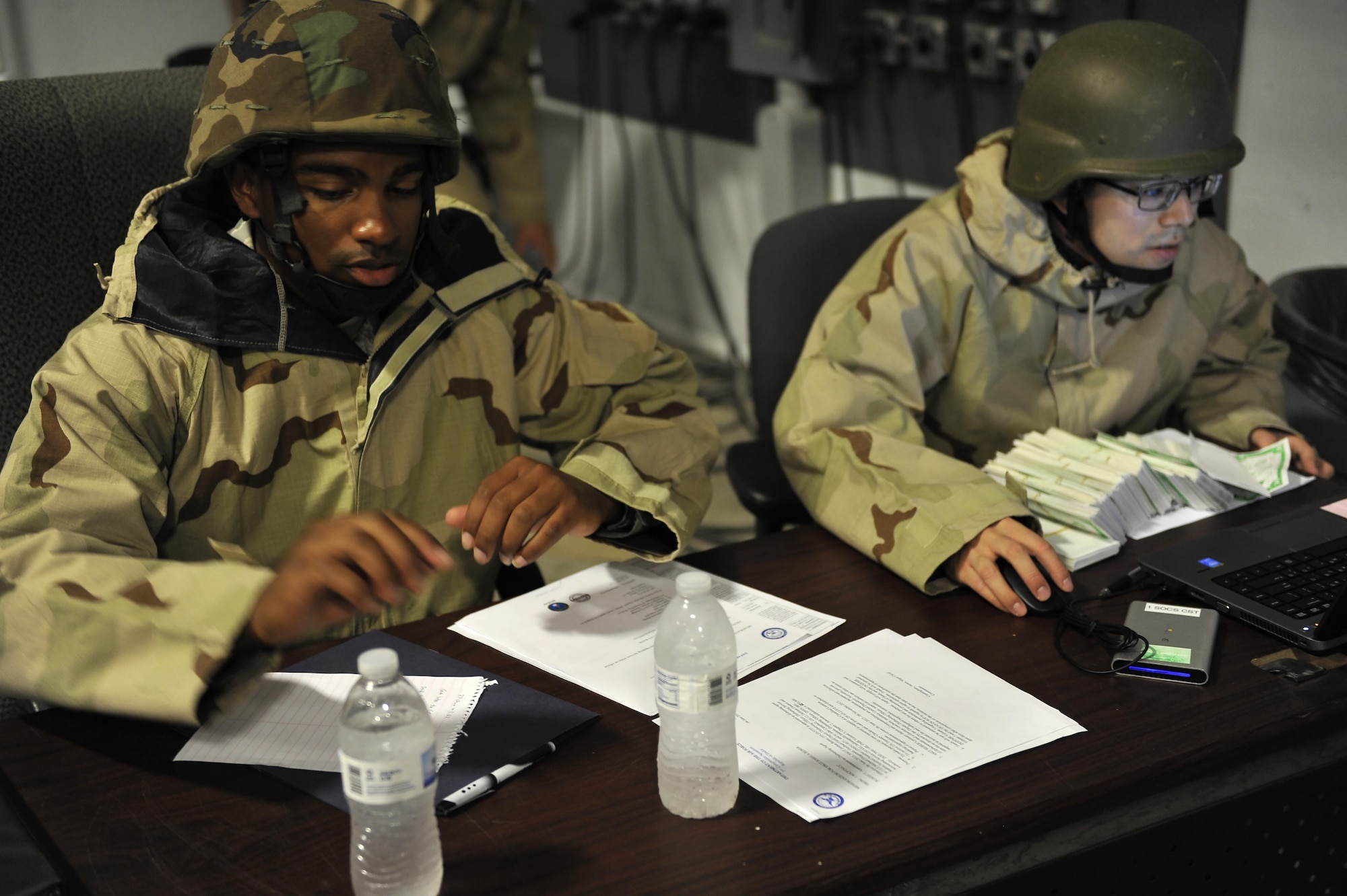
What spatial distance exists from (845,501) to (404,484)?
1.69 ft

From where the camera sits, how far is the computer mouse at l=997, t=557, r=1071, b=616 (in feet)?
4.27

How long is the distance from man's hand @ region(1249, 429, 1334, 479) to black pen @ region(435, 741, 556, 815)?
1.12 meters

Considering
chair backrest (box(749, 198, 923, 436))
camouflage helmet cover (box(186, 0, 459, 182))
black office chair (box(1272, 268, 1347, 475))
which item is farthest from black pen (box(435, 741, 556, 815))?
black office chair (box(1272, 268, 1347, 475))

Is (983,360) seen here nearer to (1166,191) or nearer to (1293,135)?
(1166,191)

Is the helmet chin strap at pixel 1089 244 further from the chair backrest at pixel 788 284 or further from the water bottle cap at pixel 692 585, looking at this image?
the water bottle cap at pixel 692 585

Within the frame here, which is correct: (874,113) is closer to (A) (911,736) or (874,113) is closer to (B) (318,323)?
(B) (318,323)

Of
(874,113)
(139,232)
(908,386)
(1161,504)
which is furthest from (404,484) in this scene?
(874,113)

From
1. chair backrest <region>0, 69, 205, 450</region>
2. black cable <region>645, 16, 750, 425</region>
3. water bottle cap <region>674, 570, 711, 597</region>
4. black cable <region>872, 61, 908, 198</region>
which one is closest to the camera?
water bottle cap <region>674, 570, 711, 597</region>

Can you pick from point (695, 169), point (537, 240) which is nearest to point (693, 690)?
point (537, 240)

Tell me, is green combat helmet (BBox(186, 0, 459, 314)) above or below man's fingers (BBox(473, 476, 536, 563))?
above

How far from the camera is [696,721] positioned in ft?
3.22

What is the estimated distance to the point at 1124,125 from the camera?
1.51 metres

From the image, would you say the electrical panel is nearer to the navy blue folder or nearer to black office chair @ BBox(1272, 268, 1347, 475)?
black office chair @ BBox(1272, 268, 1347, 475)

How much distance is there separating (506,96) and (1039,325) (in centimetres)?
163
